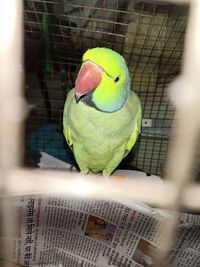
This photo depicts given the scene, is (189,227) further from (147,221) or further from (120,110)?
(120,110)

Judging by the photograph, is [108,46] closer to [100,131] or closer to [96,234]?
[100,131]

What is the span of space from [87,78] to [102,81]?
0.04 metres

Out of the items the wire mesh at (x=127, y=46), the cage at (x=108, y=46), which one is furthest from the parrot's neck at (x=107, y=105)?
the wire mesh at (x=127, y=46)

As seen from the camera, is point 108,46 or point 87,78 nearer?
point 87,78

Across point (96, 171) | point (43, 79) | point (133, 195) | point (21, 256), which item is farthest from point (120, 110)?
point (43, 79)

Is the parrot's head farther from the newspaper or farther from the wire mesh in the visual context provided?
the wire mesh

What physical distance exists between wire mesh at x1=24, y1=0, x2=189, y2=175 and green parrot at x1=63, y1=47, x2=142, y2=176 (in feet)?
1.02

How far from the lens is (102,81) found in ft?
2.01

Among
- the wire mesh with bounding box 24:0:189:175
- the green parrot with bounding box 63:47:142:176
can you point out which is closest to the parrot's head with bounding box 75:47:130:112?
the green parrot with bounding box 63:47:142:176

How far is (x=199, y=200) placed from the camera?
1.03ft

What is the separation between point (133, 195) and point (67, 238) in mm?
379

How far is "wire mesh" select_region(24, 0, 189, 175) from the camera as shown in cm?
99

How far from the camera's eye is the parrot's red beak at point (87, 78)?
0.58 meters

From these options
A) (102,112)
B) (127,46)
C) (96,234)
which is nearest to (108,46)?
(127,46)
